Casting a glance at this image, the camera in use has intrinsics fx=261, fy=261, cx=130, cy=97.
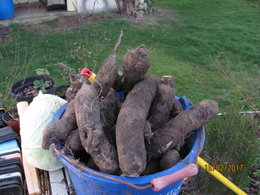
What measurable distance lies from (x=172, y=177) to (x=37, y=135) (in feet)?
3.85

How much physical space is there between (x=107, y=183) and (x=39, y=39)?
5226 millimetres

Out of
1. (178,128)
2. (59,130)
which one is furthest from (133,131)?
(59,130)

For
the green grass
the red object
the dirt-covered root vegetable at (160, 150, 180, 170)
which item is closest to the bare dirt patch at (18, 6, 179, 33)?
the green grass

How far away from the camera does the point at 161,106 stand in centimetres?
188

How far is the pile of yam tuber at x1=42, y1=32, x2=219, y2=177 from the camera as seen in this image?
4.91 feet

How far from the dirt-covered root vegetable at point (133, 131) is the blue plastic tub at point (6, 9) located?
21.6 ft

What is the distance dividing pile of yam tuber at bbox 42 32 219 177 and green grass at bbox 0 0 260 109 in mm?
2175

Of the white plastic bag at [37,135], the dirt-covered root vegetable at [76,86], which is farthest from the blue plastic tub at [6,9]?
the dirt-covered root vegetable at [76,86]

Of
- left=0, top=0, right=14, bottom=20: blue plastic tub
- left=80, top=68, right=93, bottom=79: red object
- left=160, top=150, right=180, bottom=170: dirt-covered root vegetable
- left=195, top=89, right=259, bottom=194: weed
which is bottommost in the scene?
left=195, top=89, right=259, bottom=194: weed

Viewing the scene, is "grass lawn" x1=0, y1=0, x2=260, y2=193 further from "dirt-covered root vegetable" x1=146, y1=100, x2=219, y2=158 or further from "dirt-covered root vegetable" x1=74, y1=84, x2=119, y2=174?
"dirt-covered root vegetable" x1=74, y1=84, x2=119, y2=174

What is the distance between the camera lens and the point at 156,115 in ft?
6.09

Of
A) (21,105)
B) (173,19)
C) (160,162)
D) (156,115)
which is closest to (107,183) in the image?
(160,162)

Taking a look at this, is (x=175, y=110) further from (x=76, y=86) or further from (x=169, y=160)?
(x=76, y=86)

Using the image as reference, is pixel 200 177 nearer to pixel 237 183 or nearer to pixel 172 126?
pixel 237 183
